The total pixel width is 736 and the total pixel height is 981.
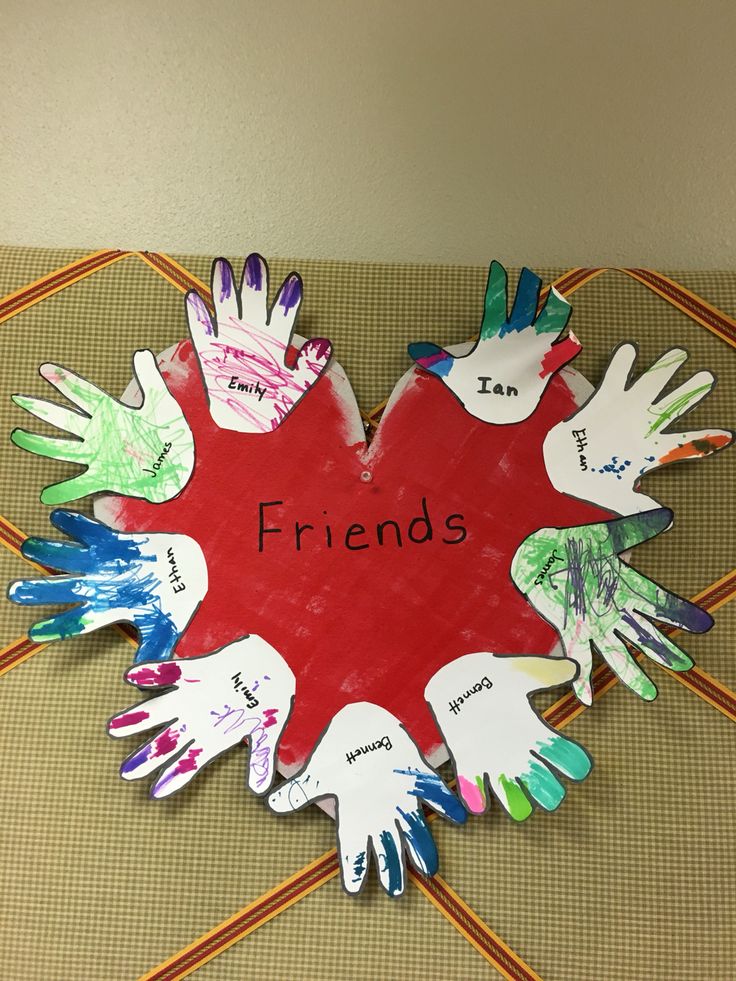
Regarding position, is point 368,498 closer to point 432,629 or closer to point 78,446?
point 432,629

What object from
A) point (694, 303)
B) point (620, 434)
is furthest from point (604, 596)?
point (694, 303)

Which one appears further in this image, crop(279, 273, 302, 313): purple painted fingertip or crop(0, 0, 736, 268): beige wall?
crop(0, 0, 736, 268): beige wall

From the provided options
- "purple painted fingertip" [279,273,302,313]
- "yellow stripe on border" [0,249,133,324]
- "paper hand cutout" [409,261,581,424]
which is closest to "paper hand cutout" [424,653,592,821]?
"paper hand cutout" [409,261,581,424]

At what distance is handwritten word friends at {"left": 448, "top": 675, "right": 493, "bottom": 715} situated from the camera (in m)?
1.10

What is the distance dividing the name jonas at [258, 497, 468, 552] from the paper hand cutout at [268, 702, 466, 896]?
26 centimetres

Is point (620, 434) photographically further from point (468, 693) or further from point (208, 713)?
point (208, 713)

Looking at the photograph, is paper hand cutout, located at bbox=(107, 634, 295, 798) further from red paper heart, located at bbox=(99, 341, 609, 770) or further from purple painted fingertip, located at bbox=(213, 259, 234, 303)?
purple painted fingertip, located at bbox=(213, 259, 234, 303)

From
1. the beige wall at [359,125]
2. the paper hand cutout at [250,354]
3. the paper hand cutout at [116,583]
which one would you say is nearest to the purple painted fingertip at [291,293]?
the paper hand cutout at [250,354]

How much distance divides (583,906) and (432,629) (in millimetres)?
494

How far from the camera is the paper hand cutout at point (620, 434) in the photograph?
1.12 metres

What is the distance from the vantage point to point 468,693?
110 cm

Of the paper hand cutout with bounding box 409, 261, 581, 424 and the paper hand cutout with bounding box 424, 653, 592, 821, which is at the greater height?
the paper hand cutout with bounding box 409, 261, 581, 424

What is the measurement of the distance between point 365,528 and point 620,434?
44 cm

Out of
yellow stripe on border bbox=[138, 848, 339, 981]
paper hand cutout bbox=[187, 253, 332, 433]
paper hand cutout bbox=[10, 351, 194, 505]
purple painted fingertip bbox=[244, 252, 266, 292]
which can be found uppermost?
purple painted fingertip bbox=[244, 252, 266, 292]
